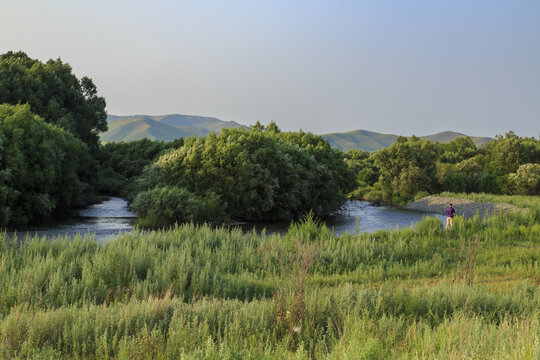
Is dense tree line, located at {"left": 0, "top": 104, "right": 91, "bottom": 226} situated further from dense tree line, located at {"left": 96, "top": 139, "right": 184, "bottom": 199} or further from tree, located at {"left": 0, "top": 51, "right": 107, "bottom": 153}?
dense tree line, located at {"left": 96, "top": 139, "right": 184, "bottom": 199}

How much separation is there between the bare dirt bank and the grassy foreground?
36832mm

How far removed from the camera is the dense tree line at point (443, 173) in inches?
2763

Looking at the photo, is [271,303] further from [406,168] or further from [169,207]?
[406,168]

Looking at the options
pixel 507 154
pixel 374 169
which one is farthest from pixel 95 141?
pixel 507 154

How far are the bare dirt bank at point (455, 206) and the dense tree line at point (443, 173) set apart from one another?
14.1 ft

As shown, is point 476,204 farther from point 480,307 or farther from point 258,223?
point 480,307

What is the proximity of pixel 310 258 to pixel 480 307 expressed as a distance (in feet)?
14.6

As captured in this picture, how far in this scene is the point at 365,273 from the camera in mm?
14109

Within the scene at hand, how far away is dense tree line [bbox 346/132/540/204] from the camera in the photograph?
2763 inches

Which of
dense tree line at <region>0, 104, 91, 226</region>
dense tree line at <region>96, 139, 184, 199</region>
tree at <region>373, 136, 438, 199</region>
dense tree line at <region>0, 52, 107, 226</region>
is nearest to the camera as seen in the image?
dense tree line at <region>0, 104, 91, 226</region>

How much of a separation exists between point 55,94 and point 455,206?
171 feet

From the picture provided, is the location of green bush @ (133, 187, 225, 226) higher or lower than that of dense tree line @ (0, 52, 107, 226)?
lower

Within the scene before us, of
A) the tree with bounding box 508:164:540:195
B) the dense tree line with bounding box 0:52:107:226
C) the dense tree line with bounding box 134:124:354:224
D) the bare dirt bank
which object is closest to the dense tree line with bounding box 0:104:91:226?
the dense tree line with bounding box 0:52:107:226

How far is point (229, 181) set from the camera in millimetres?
36375
